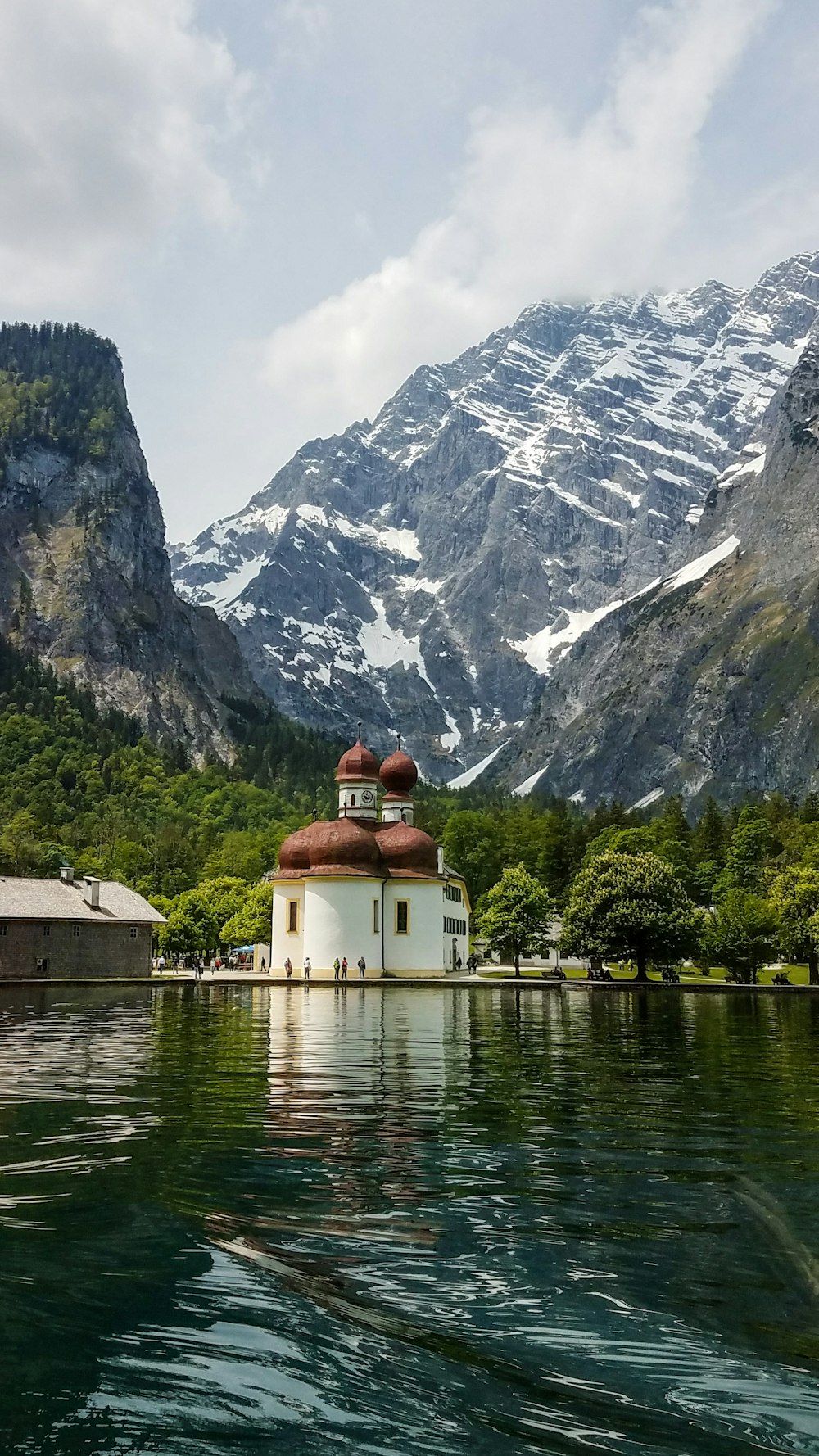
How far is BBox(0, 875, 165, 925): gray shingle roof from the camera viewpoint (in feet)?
282

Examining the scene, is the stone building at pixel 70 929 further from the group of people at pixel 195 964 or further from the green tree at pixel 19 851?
the green tree at pixel 19 851

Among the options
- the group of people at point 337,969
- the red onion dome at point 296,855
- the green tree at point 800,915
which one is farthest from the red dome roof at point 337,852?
the green tree at point 800,915

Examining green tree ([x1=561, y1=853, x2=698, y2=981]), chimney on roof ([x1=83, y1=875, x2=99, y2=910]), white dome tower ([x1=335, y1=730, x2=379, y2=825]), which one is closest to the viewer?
green tree ([x1=561, y1=853, x2=698, y2=981])

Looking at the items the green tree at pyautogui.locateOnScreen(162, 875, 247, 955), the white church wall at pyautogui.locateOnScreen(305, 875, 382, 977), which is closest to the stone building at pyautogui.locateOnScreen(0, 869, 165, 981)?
the green tree at pyautogui.locateOnScreen(162, 875, 247, 955)

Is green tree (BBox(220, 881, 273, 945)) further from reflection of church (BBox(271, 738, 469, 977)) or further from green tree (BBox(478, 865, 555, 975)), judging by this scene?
green tree (BBox(478, 865, 555, 975))

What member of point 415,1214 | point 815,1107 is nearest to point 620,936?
point 815,1107

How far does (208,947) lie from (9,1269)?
103 m

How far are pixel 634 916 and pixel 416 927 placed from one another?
1558cm

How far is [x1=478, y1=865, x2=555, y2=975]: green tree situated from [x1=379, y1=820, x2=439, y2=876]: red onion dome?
713 centimetres

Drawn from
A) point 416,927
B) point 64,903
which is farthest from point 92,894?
point 416,927

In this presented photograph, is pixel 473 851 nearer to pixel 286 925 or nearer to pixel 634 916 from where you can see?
pixel 634 916

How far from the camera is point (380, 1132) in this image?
17734mm

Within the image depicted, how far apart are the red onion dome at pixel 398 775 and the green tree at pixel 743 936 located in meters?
26.3

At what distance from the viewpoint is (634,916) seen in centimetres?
8812
